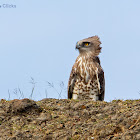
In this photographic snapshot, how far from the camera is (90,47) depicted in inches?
470

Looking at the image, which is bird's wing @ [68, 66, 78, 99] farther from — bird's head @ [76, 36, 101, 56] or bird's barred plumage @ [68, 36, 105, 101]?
bird's head @ [76, 36, 101, 56]

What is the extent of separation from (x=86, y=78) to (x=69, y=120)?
3.20 metres

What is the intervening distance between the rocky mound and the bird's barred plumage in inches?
59.7

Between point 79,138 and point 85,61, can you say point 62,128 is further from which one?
point 85,61

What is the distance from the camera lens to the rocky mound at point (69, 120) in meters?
7.00

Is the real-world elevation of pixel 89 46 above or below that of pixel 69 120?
above

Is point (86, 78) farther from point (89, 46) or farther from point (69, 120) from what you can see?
point (69, 120)

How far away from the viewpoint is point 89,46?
11.9 metres

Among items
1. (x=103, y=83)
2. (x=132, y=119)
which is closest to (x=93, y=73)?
(x=103, y=83)

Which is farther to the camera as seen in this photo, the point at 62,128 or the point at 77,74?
the point at 77,74

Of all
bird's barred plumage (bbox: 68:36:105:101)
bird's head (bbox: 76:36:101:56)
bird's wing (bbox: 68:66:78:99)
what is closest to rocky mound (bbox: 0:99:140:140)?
bird's barred plumage (bbox: 68:36:105:101)

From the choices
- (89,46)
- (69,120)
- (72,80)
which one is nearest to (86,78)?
(72,80)

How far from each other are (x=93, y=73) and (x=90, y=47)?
122 cm

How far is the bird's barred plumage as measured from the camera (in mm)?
11055
